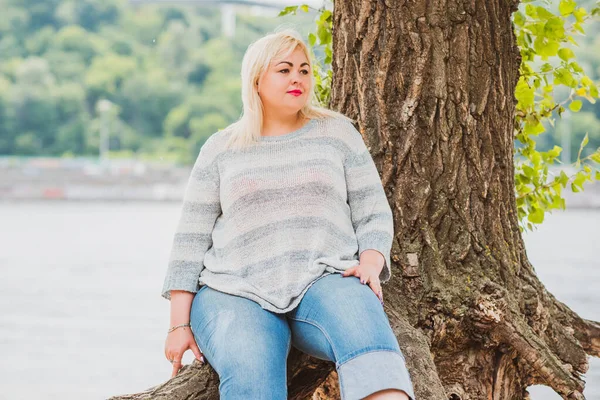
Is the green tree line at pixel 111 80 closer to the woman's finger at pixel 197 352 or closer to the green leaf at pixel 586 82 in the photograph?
the green leaf at pixel 586 82

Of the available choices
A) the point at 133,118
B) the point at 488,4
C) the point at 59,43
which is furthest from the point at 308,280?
the point at 59,43

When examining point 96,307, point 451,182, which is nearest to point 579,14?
point 451,182

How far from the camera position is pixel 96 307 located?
6.96 m

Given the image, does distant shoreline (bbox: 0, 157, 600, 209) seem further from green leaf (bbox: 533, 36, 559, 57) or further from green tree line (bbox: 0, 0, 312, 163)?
green leaf (bbox: 533, 36, 559, 57)

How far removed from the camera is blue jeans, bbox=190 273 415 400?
167 centimetres

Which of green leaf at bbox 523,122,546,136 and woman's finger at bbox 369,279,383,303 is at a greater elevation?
green leaf at bbox 523,122,546,136

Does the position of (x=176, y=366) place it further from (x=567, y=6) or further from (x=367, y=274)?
(x=567, y=6)

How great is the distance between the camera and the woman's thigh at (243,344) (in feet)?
5.55

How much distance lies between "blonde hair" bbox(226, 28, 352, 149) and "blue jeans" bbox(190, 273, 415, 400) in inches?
14.7

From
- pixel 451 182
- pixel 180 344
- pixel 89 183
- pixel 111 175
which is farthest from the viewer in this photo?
pixel 89 183

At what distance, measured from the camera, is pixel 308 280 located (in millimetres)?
1842

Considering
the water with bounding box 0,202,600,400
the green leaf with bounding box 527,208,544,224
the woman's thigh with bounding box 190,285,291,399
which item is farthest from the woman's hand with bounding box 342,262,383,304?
the water with bounding box 0,202,600,400

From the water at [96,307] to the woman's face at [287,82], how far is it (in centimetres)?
280

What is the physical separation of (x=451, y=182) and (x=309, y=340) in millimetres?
664
